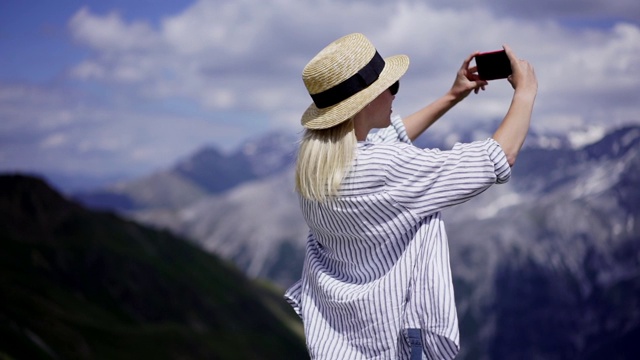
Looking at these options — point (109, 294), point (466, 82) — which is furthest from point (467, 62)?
point (109, 294)

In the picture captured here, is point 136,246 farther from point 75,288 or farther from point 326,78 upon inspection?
point 326,78

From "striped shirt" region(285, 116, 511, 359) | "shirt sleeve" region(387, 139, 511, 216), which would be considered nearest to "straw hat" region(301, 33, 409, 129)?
"striped shirt" region(285, 116, 511, 359)

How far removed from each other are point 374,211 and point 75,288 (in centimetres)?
15510

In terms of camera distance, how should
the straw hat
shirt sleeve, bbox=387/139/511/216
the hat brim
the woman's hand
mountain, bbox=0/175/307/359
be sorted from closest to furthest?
shirt sleeve, bbox=387/139/511/216, the hat brim, the straw hat, the woman's hand, mountain, bbox=0/175/307/359

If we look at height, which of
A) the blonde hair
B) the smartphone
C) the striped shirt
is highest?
the smartphone

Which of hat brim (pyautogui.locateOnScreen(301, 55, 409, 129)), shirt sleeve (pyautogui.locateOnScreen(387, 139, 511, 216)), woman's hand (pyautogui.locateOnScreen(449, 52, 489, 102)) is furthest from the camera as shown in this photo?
woman's hand (pyautogui.locateOnScreen(449, 52, 489, 102))

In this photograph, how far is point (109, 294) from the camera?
518 feet

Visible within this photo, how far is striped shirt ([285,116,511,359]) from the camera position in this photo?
18.1 ft

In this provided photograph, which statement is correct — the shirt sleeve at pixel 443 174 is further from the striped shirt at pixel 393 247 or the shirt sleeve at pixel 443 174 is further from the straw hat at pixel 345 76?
the straw hat at pixel 345 76

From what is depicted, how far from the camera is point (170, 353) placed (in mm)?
112625

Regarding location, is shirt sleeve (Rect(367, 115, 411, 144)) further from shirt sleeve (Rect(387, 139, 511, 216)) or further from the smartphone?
shirt sleeve (Rect(387, 139, 511, 216))

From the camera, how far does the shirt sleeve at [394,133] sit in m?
7.12

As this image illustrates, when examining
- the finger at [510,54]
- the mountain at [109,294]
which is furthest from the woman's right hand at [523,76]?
the mountain at [109,294]

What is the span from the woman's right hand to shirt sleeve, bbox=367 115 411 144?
162 centimetres
